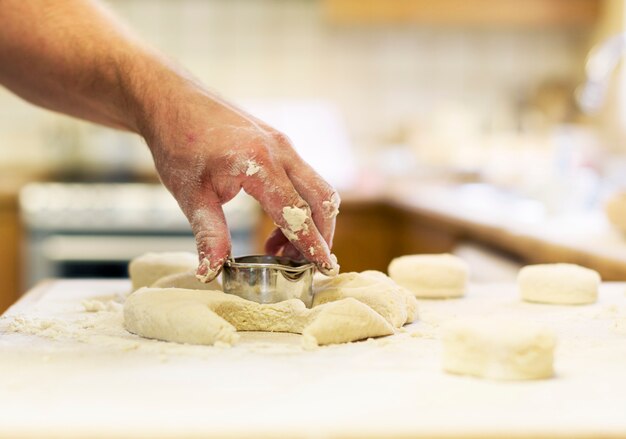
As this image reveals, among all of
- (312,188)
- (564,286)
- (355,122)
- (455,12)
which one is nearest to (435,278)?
(564,286)

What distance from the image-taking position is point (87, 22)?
1.27 metres

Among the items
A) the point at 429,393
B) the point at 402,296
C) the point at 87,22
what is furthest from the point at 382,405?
the point at 87,22

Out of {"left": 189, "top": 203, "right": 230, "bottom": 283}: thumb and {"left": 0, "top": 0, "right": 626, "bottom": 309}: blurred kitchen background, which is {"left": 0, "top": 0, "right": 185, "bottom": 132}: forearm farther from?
{"left": 0, "top": 0, "right": 626, "bottom": 309}: blurred kitchen background

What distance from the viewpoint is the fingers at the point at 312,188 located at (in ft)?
3.52

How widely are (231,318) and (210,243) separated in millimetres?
93

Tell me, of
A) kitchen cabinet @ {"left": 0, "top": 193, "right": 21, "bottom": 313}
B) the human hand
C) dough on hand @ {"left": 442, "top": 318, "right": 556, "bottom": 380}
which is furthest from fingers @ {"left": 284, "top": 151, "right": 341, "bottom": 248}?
kitchen cabinet @ {"left": 0, "top": 193, "right": 21, "bottom": 313}

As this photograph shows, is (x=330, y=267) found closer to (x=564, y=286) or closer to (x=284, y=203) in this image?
(x=284, y=203)

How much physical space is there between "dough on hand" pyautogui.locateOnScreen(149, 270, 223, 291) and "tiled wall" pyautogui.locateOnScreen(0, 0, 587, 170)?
3416mm

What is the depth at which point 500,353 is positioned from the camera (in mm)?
771

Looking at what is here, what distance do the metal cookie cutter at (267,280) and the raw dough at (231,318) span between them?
0.04 meters

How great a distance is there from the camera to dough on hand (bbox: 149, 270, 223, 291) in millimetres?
1157

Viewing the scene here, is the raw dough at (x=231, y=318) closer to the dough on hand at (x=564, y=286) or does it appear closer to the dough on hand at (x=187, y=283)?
the dough on hand at (x=187, y=283)

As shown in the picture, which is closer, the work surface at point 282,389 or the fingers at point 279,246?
the work surface at point 282,389

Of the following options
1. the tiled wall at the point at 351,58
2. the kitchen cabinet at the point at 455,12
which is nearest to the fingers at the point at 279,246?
the kitchen cabinet at the point at 455,12
